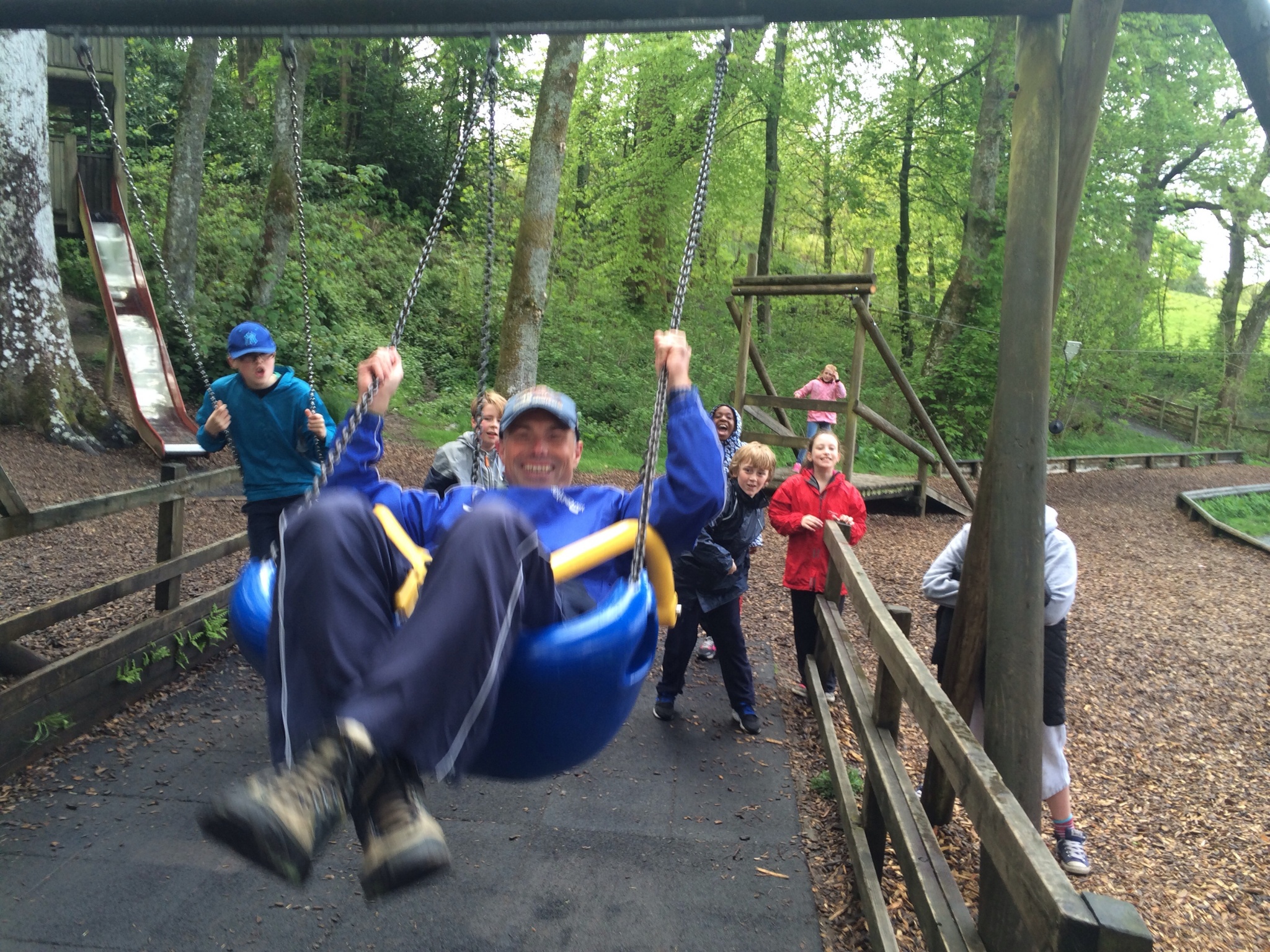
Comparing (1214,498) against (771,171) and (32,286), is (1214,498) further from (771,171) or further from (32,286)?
(32,286)

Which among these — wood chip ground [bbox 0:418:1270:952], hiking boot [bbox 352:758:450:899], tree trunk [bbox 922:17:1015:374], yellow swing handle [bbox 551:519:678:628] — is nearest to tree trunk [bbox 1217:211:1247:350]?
tree trunk [bbox 922:17:1015:374]

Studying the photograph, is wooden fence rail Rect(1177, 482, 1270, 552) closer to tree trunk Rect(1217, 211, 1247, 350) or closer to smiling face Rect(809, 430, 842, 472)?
smiling face Rect(809, 430, 842, 472)

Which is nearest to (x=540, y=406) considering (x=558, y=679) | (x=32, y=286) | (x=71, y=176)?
(x=558, y=679)

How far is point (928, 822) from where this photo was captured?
2.75 metres

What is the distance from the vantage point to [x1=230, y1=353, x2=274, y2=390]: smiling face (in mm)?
3961

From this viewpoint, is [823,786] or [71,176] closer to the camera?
[823,786]

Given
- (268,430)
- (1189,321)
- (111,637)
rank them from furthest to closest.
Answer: (1189,321) → (111,637) → (268,430)

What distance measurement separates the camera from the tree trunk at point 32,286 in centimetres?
676

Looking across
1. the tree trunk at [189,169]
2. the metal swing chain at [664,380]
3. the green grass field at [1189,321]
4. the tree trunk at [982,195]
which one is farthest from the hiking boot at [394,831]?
the green grass field at [1189,321]

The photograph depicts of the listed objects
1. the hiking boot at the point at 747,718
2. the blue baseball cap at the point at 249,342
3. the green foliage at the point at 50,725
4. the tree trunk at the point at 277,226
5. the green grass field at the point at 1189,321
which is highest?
the green grass field at the point at 1189,321

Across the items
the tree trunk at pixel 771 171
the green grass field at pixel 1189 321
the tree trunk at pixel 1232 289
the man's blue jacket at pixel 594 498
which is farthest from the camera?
the green grass field at pixel 1189 321

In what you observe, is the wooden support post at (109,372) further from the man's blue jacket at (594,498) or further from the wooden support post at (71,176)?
the man's blue jacket at (594,498)

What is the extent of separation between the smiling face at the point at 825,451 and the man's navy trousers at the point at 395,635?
285 cm

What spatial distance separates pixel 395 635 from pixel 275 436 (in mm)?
2307
